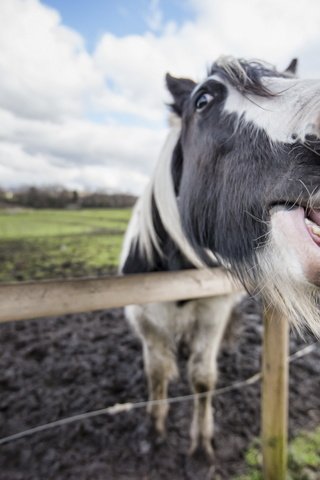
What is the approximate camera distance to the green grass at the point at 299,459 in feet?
8.07

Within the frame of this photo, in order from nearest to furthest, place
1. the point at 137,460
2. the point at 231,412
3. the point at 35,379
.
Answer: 1. the point at 137,460
2. the point at 231,412
3. the point at 35,379

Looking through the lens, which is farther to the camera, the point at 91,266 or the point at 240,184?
the point at 91,266

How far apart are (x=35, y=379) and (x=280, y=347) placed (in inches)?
114

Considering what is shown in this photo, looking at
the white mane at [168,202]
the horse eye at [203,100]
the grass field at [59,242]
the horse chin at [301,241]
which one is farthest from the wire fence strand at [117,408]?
the grass field at [59,242]

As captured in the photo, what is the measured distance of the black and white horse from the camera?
3.14 feet

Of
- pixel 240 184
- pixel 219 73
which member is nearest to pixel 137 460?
pixel 240 184

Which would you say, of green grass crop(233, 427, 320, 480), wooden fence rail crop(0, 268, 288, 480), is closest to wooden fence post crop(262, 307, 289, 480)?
wooden fence rail crop(0, 268, 288, 480)

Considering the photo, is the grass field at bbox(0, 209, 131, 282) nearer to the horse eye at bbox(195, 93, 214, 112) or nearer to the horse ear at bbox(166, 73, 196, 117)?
the horse ear at bbox(166, 73, 196, 117)

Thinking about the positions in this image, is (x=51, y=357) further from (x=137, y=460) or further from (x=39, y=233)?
(x=39, y=233)

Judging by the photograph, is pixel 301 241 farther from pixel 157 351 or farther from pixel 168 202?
pixel 157 351

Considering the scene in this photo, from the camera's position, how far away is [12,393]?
348 centimetres

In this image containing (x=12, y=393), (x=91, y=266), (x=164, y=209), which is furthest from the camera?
(x=91, y=266)

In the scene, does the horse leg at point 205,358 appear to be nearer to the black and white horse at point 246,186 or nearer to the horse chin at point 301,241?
the black and white horse at point 246,186

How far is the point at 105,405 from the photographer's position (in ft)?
11.0
